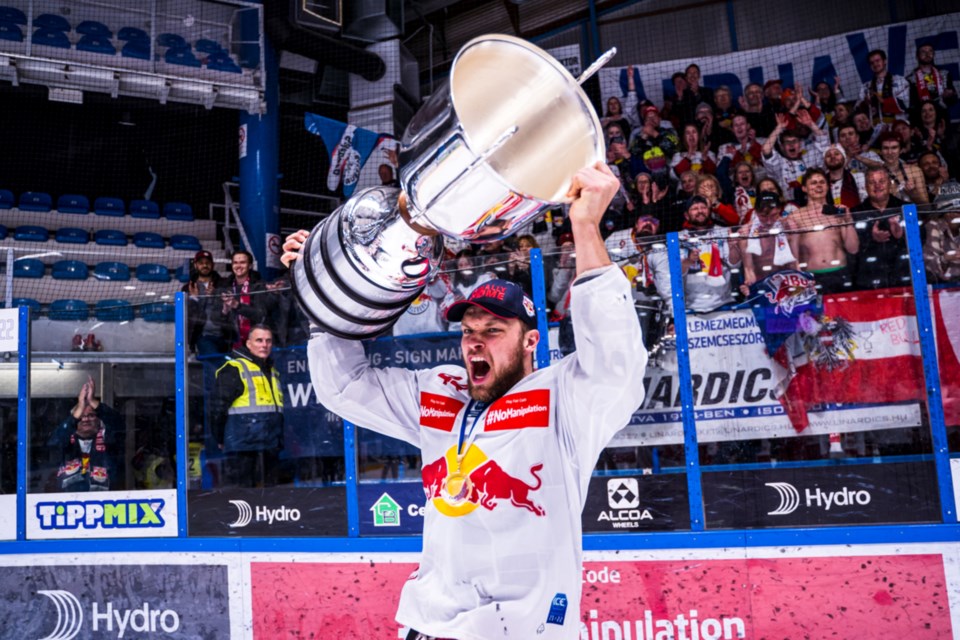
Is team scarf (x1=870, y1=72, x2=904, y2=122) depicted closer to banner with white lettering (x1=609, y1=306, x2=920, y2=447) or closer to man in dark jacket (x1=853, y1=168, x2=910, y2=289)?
man in dark jacket (x1=853, y1=168, x2=910, y2=289)

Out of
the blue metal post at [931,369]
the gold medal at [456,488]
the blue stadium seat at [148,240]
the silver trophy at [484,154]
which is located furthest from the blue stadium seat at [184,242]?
the silver trophy at [484,154]

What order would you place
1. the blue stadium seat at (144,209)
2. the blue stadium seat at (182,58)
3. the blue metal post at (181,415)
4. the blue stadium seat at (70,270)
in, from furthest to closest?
the blue stadium seat at (144,209)
the blue stadium seat at (70,270)
the blue stadium seat at (182,58)
the blue metal post at (181,415)

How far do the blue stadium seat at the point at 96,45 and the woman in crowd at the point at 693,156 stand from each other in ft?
22.4

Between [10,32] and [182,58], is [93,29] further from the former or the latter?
[182,58]

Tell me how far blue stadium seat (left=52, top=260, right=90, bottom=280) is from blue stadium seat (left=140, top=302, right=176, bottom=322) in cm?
571

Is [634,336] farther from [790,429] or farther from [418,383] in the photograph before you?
[790,429]

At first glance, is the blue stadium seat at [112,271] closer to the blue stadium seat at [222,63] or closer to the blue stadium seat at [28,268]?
the blue stadium seat at [28,268]

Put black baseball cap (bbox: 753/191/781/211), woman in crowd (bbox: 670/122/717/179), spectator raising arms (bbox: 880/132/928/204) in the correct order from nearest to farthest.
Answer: black baseball cap (bbox: 753/191/781/211) → spectator raising arms (bbox: 880/132/928/204) → woman in crowd (bbox: 670/122/717/179)

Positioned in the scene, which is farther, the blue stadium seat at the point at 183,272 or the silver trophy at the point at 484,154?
the blue stadium seat at the point at 183,272

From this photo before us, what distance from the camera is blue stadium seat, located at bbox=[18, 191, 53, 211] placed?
11.1 meters

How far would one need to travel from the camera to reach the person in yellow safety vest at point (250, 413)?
473cm

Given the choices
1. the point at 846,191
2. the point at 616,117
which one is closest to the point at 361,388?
the point at 846,191

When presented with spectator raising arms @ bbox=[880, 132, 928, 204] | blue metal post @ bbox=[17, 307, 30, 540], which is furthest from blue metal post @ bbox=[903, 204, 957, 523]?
blue metal post @ bbox=[17, 307, 30, 540]

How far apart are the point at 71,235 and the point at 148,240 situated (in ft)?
3.12
